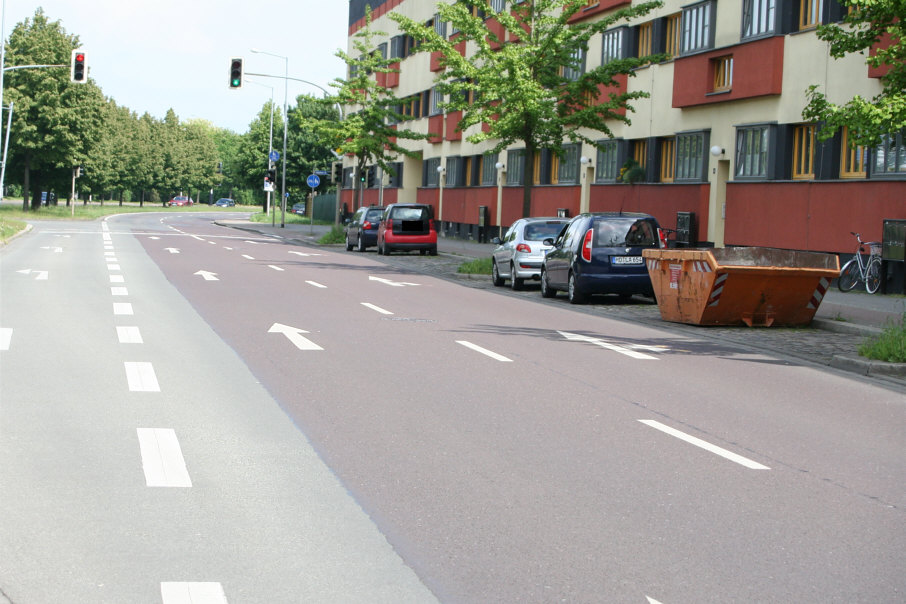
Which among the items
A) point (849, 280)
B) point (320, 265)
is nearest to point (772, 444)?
point (849, 280)

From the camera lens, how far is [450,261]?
36.0 meters

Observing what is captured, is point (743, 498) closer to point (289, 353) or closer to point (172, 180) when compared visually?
point (289, 353)

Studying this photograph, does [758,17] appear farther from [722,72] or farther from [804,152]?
[804,152]

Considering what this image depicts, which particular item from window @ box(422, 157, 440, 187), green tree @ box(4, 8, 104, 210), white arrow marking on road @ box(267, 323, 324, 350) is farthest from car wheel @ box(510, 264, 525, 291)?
green tree @ box(4, 8, 104, 210)

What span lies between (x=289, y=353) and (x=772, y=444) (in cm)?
552

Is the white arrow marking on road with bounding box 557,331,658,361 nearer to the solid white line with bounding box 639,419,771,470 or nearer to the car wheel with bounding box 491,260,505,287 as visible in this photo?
the solid white line with bounding box 639,419,771,470

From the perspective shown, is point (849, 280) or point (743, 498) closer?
point (743, 498)

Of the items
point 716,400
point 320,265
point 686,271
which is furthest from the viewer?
point 320,265

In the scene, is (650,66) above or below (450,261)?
above

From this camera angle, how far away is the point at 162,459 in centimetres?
693

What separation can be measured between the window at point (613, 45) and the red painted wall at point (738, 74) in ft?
13.8

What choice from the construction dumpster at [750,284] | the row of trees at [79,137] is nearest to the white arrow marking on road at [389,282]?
the construction dumpster at [750,284]

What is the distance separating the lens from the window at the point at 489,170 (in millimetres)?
49875

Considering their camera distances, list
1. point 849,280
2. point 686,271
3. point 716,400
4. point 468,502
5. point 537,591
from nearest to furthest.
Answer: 1. point 537,591
2. point 468,502
3. point 716,400
4. point 686,271
5. point 849,280
